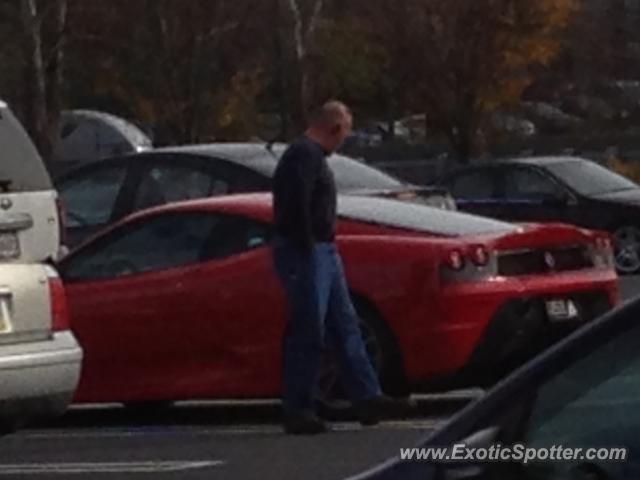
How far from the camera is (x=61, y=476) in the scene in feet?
35.3

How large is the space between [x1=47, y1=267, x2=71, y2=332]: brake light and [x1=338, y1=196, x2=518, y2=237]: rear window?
2.58 m

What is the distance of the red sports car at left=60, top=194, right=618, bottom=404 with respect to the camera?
39.5ft

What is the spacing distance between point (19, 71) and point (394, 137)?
9072 millimetres

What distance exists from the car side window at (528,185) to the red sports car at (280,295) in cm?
1263

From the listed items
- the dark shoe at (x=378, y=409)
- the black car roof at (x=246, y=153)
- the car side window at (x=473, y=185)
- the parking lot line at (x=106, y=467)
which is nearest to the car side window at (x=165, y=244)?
the dark shoe at (x=378, y=409)

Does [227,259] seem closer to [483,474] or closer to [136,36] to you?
[483,474]

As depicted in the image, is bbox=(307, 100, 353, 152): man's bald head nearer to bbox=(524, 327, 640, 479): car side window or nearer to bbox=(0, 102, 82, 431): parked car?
bbox=(0, 102, 82, 431): parked car

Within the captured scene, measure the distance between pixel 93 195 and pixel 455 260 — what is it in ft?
20.3

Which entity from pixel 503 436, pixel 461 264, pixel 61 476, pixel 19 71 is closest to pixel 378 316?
pixel 461 264

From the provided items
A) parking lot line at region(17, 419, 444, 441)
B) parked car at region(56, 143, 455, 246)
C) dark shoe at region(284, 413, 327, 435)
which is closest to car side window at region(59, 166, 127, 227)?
parked car at region(56, 143, 455, 246)

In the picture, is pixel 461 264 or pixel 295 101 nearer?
pixel 461 264

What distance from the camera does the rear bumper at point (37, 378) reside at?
10031 mm

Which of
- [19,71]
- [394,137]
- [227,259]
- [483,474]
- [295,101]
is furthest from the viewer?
[394,137]

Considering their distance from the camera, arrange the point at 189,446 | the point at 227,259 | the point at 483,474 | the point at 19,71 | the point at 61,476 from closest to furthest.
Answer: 1. the point at 483,474
2. the point at 61,476
3. the point at 189,446
4. the point at 227,259
5. the point at 19,71
